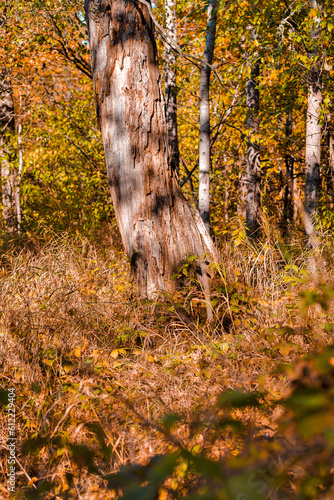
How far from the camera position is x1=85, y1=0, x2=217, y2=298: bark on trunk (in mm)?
3680

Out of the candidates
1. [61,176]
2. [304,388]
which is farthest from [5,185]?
[304,388]

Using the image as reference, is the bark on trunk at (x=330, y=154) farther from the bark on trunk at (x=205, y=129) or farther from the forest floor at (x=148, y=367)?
the forest floor at (x=148, y=367)

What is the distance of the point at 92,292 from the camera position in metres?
3.64

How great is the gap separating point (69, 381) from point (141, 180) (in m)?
1.93

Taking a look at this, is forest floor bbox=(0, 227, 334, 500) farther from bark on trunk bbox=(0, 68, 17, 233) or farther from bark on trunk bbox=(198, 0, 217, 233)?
bark on trunk bbox=(0, 68, 17, 233)

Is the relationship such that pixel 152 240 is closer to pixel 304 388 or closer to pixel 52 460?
pixel 52 460

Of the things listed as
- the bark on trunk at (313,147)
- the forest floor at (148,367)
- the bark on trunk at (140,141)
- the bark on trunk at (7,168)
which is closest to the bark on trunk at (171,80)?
the bark on trunk at (140,141)

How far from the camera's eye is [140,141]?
145 inches

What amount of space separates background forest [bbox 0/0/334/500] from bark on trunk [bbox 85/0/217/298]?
229 millimetres

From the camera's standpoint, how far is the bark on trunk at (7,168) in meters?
6.96

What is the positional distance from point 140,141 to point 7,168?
14.3ft

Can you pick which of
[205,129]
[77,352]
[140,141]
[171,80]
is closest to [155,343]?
[77,352]

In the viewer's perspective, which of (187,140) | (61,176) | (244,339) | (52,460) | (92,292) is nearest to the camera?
(52,460)

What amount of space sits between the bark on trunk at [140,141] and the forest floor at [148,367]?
25cm
